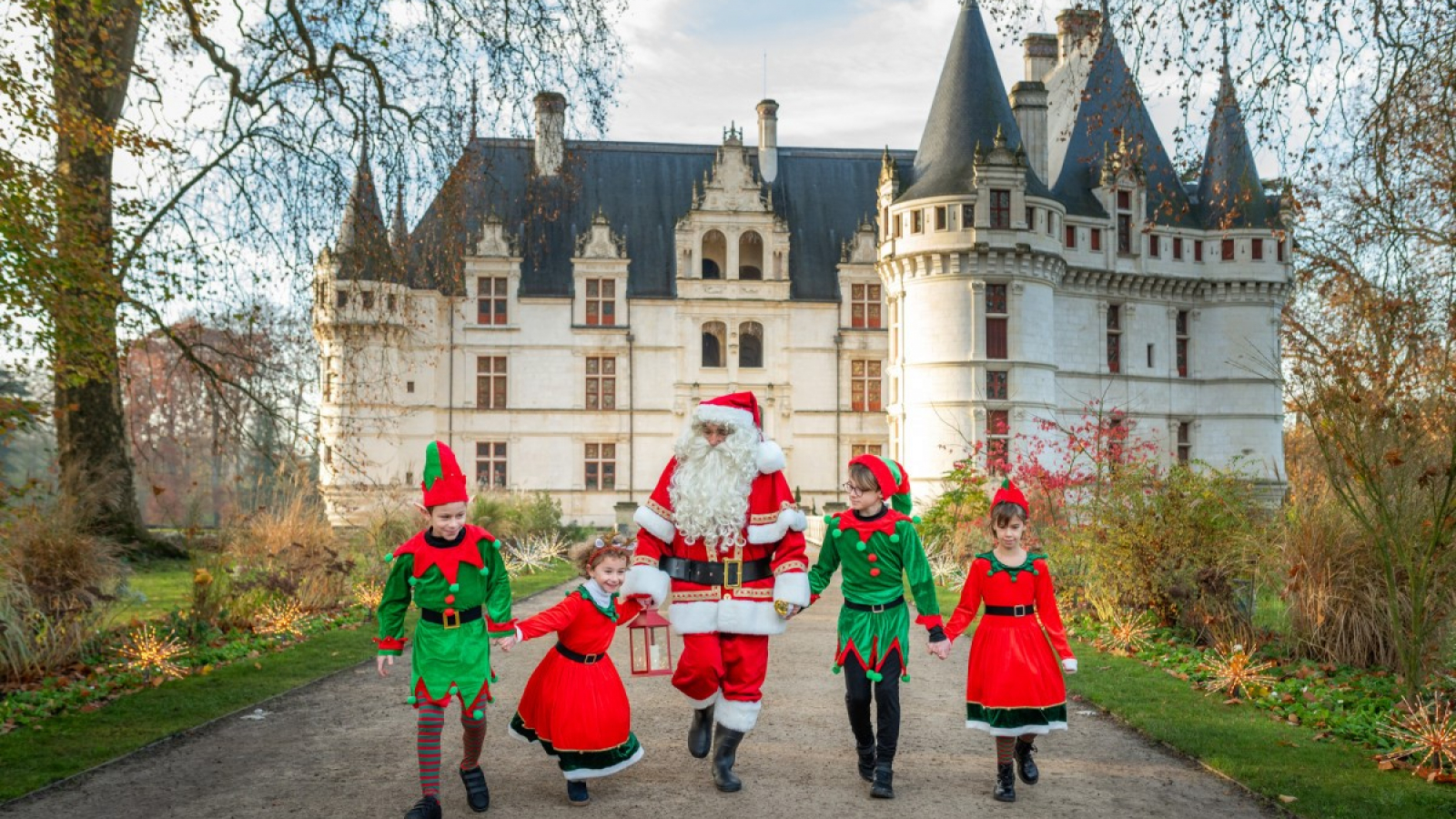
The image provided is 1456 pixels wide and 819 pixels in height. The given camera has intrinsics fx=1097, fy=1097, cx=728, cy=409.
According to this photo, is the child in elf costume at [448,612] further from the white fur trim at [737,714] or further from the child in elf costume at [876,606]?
the child in elf costume at [876,606]

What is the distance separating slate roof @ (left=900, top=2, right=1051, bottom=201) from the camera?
27.5 metres

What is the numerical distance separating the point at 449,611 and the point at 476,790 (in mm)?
809

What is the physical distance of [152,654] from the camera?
27.3ft

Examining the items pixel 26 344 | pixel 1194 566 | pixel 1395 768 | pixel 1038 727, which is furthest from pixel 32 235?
pixel 1194 566

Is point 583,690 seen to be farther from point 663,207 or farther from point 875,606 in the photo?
point 663,207

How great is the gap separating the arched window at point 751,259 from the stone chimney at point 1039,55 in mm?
9582

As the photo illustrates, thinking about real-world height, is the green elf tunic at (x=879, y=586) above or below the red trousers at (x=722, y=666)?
above

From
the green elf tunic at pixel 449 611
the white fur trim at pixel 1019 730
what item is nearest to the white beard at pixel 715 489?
the green elf tunic at pixel 449 611

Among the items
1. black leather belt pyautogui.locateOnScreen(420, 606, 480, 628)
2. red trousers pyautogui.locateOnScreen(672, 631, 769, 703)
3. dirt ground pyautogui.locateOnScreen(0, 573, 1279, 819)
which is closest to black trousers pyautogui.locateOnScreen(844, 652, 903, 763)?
dirt ground pyautogui.locateOnScreen(0, 573, 1279, 819)

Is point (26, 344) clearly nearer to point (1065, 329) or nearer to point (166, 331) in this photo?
point (166, 331)

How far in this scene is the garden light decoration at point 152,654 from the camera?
827 centimetres

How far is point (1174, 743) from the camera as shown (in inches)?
245

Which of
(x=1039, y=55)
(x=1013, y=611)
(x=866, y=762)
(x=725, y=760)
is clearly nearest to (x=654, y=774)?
(x=725, y=760)

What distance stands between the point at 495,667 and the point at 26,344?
4.38 metres
